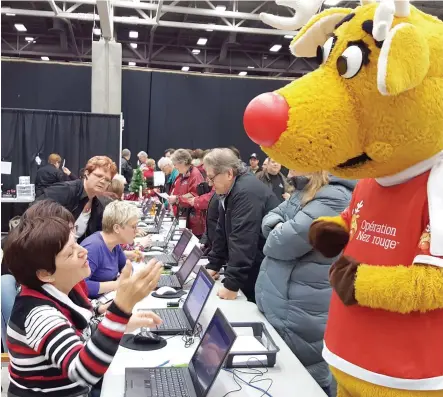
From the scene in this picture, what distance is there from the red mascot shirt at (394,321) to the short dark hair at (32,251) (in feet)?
3.04

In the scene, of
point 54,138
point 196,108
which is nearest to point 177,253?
point 54,138

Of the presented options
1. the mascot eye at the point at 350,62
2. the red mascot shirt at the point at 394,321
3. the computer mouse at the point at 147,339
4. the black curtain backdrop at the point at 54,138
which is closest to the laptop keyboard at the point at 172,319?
the computer mouse at the point at 147,339

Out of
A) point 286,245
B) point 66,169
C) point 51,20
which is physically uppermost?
point 51,20

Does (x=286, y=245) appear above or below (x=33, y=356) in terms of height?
above

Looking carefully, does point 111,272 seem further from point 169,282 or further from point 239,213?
point 239,213

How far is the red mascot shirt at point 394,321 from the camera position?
111 cm

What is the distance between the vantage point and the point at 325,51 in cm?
118

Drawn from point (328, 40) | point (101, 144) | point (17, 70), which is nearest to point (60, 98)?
point (17, 70)

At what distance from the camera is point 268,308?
2.18 m

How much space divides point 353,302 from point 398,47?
0.56 m

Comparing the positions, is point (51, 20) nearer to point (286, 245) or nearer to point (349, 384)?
point (286, 245)

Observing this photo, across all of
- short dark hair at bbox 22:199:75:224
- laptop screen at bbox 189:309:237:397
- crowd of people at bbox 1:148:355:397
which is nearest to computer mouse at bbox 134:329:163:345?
crowd of people at bbox 1:148:355:397

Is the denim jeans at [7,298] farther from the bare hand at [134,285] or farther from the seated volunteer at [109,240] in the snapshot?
the bare hand at [134,285]

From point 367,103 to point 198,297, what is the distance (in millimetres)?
1424
